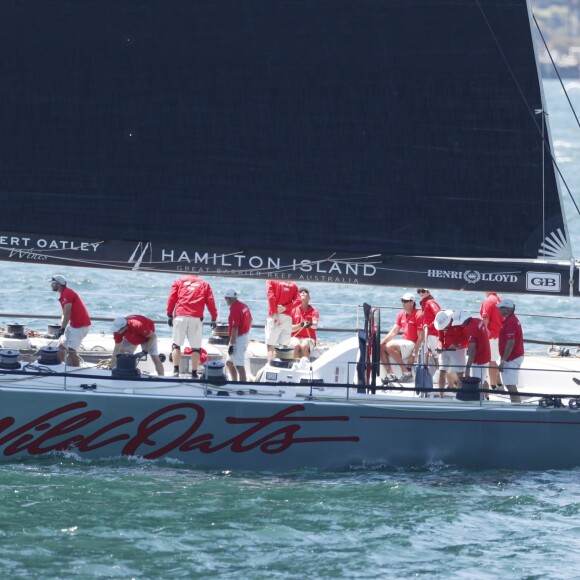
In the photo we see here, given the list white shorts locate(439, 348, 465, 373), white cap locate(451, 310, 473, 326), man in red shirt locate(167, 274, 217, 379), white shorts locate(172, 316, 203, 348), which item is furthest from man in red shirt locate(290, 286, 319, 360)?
white cap locate(451, 310, 473, 326)

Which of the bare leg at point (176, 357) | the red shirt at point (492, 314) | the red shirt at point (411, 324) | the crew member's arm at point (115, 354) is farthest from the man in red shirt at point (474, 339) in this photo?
the crew member's arm at point (115, 354)

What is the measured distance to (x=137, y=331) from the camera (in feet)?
51.3

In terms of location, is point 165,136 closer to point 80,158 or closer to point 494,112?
point 80,158

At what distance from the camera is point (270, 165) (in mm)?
14766

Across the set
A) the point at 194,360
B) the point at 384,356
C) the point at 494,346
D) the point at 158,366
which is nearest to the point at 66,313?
the point at 158,366

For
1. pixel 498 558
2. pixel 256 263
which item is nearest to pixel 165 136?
pixel 256 263

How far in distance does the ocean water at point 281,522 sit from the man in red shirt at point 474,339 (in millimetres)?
1121

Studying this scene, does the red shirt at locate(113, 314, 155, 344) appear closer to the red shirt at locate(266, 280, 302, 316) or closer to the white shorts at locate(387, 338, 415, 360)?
the red shirt at locate(266, 280, 302, 316)

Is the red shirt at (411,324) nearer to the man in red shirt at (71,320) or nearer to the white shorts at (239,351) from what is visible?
the white shorts at (239,351)

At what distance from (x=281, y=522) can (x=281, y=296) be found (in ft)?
16.4

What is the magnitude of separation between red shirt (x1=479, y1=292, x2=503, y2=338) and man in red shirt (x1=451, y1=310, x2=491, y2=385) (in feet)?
4.43

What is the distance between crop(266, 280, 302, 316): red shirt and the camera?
17.5 meters

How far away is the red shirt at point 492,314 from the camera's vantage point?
664 inches

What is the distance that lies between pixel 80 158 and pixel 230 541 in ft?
16.8
